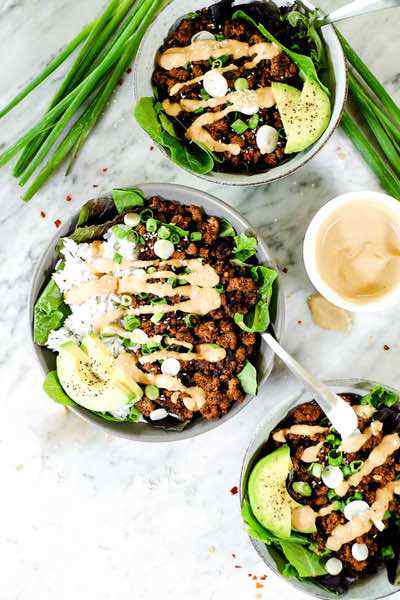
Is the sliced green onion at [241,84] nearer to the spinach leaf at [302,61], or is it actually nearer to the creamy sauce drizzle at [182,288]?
the spinach leaf at [302,61]

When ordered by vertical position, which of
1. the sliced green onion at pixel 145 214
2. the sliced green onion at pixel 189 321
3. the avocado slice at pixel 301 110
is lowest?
the sliced green onion at pixel 189 321

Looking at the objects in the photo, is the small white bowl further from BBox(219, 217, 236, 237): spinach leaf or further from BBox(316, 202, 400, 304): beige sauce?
BBox(219, 217, 236, 237): spinach leaf

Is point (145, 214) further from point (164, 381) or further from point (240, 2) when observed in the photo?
point (240, 2)

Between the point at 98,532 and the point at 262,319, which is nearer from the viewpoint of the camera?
the point at 262,319

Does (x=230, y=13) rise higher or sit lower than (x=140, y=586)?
higher

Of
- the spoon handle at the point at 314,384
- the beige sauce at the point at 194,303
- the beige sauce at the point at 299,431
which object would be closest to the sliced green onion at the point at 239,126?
the beige sauce at the point at 194,303

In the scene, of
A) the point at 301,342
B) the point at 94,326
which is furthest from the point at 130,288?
the point at 301,342

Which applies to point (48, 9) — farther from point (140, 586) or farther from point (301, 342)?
point (140, 586)
